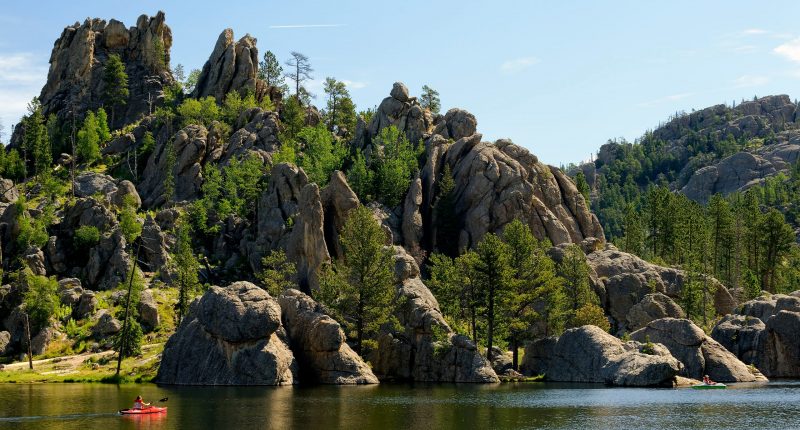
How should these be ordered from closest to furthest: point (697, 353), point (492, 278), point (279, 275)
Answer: point (697, 353) < point (492, 278) < point (279, 275)

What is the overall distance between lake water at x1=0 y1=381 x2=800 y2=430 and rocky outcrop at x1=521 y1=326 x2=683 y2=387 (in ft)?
15.2

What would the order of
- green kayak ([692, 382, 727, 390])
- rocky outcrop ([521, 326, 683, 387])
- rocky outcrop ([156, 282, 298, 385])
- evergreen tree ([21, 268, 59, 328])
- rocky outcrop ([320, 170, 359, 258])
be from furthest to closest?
1. rocky outcrop ([320, 170, 359, 258])
2. evergreen tree ([21, 268, 59, 328])
3. rocky outcrop ([156, 282, 298, 385])
4. rocky outcrop ([521, 326, 683, 387])
5. green kayak ([692, 382, 727, 390])

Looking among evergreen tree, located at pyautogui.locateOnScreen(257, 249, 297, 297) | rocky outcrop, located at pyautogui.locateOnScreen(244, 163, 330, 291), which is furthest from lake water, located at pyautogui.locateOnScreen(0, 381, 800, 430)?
rocky outcrop, located at pyautogui.locateOnScreen(244, 163, 330, 291)

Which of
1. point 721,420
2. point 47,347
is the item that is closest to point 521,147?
point 47,347

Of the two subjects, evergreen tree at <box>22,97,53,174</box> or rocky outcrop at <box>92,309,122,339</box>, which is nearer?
rocky outcrop at <box>92,309,122,339</box>

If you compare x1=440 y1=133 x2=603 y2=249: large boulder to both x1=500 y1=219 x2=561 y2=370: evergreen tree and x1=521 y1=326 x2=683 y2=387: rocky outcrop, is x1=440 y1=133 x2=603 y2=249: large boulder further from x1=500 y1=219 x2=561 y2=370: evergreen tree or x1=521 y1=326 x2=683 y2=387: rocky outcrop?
x1=521 y1=326 x2=683 y2=387: rocky outcrop

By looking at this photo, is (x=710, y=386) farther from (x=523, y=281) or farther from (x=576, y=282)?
(x=576, y=282)

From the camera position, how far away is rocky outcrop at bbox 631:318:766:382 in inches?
4247

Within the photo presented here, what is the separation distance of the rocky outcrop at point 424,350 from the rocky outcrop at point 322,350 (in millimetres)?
5660

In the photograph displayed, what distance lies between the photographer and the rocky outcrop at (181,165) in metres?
181

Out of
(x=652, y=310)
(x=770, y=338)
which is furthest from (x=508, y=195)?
(x=770, y=338)

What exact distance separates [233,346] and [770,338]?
77102 mm

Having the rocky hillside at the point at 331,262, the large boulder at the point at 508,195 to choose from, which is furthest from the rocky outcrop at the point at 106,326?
the large boulder at the point at 508,195

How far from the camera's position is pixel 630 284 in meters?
142
